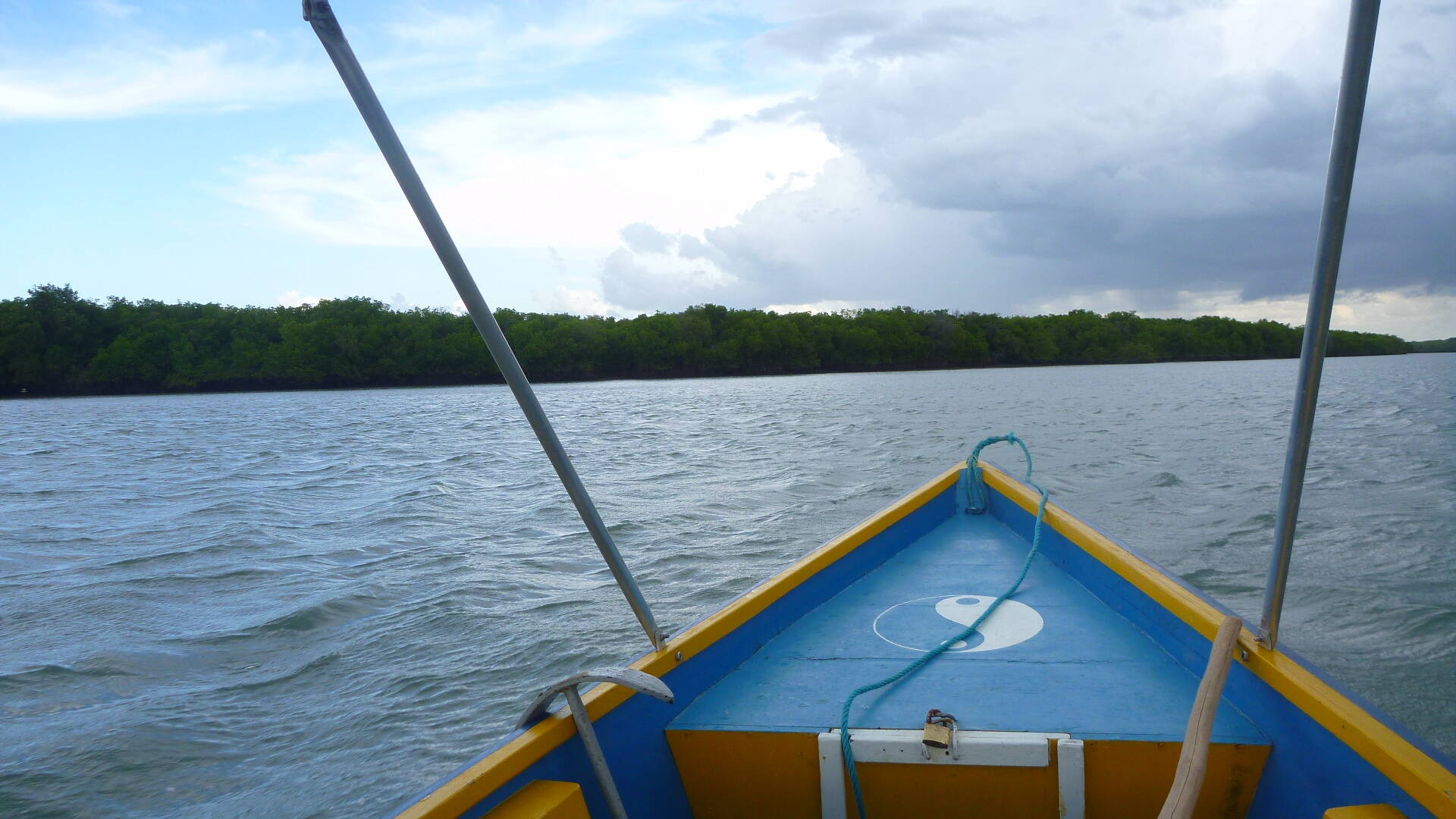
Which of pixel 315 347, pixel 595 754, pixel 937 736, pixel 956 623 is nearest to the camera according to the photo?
pixel 595 754

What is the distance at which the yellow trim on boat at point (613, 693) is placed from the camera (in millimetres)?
1505

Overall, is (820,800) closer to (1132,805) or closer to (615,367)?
(1132,805)

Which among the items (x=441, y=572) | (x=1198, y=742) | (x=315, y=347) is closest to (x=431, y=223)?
(x=1198, y=742)

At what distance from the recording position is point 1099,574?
3094mm

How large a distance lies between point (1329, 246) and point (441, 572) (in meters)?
7.63

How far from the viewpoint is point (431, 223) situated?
144 cm

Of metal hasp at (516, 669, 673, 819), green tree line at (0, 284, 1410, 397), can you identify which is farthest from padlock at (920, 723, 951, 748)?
green tree line at (0, 284, 1410, 397)

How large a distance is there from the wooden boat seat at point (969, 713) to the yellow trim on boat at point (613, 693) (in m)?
0.14

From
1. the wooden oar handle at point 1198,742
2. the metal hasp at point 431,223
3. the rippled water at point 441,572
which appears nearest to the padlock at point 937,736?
the wooden oar handle at point 1198,742

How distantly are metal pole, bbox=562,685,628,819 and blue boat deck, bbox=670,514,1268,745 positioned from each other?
15.8 inches

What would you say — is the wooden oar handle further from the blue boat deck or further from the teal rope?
the teal rope

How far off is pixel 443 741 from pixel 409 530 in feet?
18.7

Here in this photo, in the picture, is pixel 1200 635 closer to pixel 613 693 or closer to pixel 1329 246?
pixel 1329 246

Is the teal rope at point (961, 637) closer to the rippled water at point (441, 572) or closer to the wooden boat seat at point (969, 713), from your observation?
the wooden boat seat at point (969, 713)
